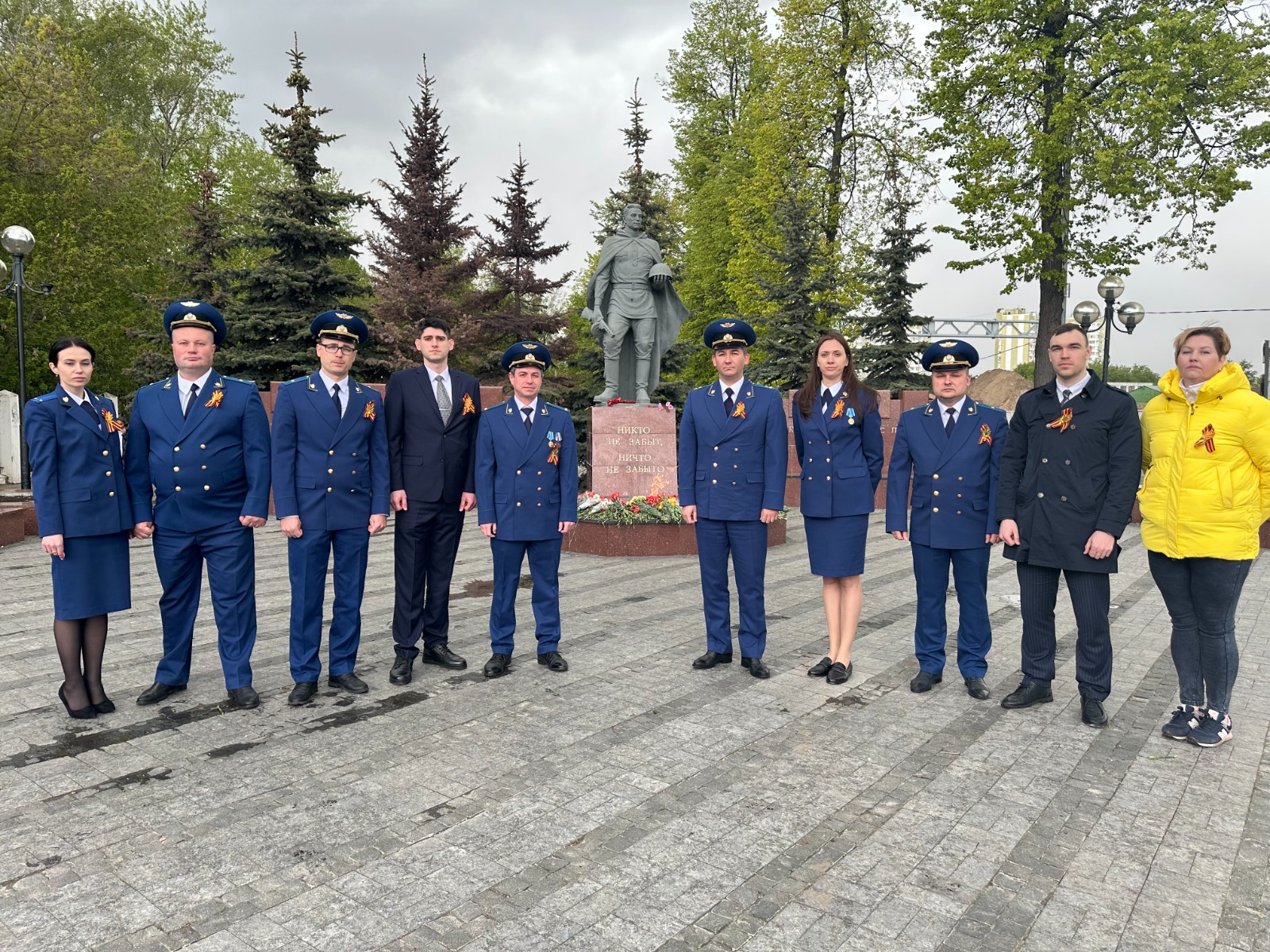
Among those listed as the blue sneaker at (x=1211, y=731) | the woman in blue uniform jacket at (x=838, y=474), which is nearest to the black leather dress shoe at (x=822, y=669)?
the woman in blue uniform jacket at (x=838, y=474)

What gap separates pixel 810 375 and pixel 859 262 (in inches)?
830

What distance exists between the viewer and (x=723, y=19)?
A: 3161cm

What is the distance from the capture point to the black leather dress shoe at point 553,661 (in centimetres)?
507

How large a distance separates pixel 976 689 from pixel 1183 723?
3.07 ft

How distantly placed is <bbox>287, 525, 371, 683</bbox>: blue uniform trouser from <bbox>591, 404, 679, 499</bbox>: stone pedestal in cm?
583

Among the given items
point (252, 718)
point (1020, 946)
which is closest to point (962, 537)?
point (1020, 946)

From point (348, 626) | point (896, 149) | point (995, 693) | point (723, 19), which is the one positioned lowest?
point (995, 693)

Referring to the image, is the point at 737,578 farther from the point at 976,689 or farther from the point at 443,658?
the point at 443,658

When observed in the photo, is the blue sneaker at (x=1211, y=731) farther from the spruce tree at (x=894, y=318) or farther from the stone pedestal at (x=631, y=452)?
the spruce tree at (x=894, y=318)

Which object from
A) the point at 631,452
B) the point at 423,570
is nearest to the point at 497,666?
the point at 423,570

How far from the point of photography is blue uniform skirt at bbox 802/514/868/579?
4859mm

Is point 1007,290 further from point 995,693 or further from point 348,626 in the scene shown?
point 348,626

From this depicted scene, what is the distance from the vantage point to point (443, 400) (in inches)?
201

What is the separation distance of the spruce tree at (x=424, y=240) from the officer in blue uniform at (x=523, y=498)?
18.9 metres
